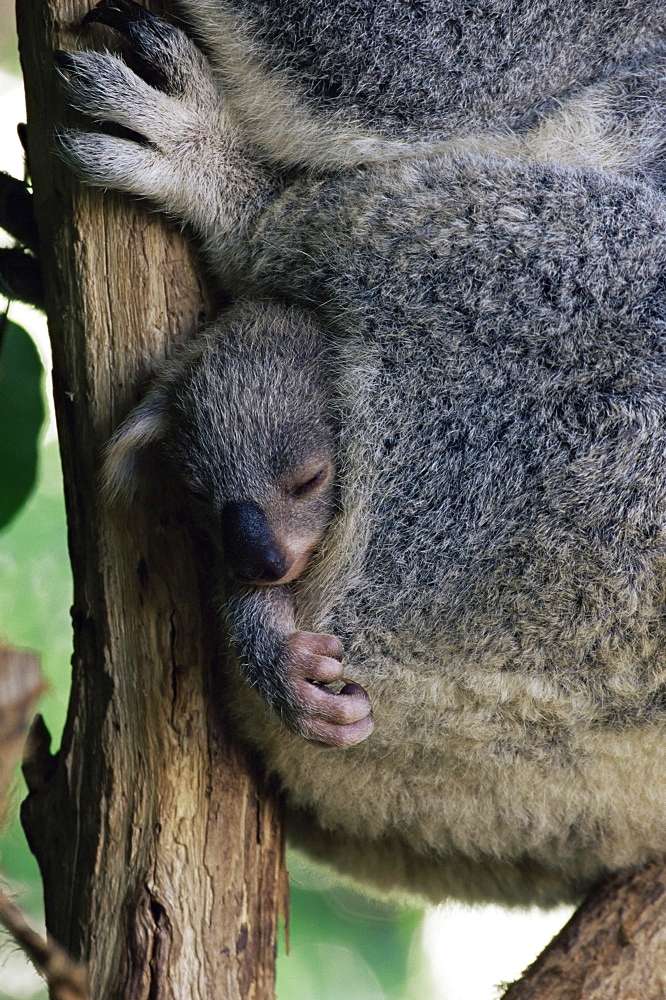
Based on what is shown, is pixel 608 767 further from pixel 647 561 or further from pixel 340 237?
pixel 340 237

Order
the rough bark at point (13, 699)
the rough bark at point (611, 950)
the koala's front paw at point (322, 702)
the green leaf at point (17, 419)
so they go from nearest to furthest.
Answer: the rough bark at point (13, 699) → the koala's front paw at point (322, 702) → the rough bark at point (611, 950) → the green leaf at point (17, 419)

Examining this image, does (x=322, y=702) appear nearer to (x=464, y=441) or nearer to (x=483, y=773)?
(x=483, y=773)

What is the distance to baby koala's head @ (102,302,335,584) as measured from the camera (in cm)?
→ 155

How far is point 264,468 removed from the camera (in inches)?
62.2

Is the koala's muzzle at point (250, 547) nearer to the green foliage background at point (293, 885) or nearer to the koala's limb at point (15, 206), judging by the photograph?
the koala's limb at point (15, 206)

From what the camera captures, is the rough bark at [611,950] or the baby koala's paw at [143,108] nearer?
the baby koala's paw at [143,108]

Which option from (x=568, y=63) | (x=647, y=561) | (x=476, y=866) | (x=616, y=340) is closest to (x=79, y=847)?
(x=476, y=866)

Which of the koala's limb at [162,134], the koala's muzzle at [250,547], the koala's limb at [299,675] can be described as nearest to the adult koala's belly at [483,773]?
the koala's limb at [299,675]

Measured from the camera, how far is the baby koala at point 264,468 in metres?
1.51

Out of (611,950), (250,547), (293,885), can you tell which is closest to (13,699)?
(250,547)

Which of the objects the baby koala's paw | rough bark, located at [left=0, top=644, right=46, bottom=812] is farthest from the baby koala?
rough bark, located at [left=0, top=644, right=46, bottom=812]

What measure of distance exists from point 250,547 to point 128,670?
0.37 metres

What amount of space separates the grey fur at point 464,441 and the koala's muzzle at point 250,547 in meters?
0.07

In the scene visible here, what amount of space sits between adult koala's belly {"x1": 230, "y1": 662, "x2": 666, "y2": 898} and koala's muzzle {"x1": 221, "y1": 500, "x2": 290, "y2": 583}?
25 centimetres
